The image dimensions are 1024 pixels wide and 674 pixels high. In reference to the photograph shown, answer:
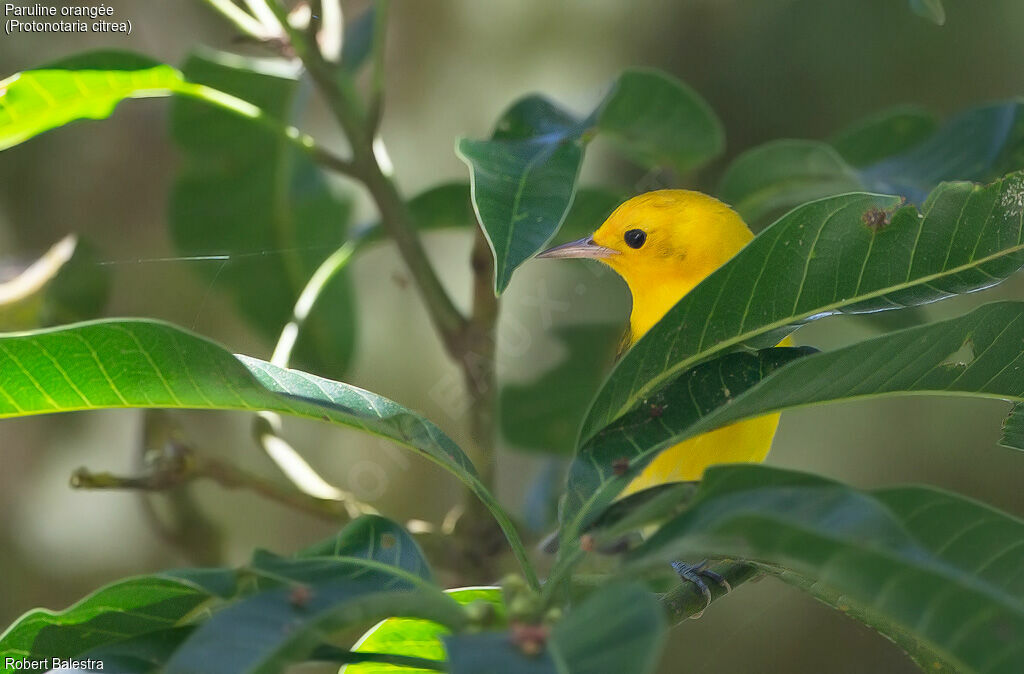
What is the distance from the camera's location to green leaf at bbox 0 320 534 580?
726 millimetres

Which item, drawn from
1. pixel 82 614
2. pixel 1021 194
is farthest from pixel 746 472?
pixel 82 614

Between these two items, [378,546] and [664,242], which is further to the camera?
[664,242]

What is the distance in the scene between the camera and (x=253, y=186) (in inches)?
68.8

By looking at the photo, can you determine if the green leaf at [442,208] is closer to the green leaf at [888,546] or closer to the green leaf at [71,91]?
the green leaf at [71,91]

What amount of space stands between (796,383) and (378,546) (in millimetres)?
363

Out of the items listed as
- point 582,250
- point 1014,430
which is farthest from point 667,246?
point 1014,430

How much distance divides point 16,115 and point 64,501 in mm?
1183

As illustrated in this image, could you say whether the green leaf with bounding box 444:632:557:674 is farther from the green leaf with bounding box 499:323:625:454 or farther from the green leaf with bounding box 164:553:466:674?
the green leaf with bounding box 499:323:625:454

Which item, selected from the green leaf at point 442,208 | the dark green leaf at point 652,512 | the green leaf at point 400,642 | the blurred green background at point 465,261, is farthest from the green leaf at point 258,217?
the dark green leaf at point 652,512

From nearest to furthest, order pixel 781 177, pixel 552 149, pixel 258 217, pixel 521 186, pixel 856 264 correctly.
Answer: pixel 856 264
pixel 521 186
pixel 552 149
pixel 781 177
pixel 258 217

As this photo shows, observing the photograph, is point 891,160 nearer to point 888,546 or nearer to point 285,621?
point 888,546

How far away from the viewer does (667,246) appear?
1.49m

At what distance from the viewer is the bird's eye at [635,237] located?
4.91 ft

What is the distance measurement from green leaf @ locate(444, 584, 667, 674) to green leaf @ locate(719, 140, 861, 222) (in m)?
0.91
